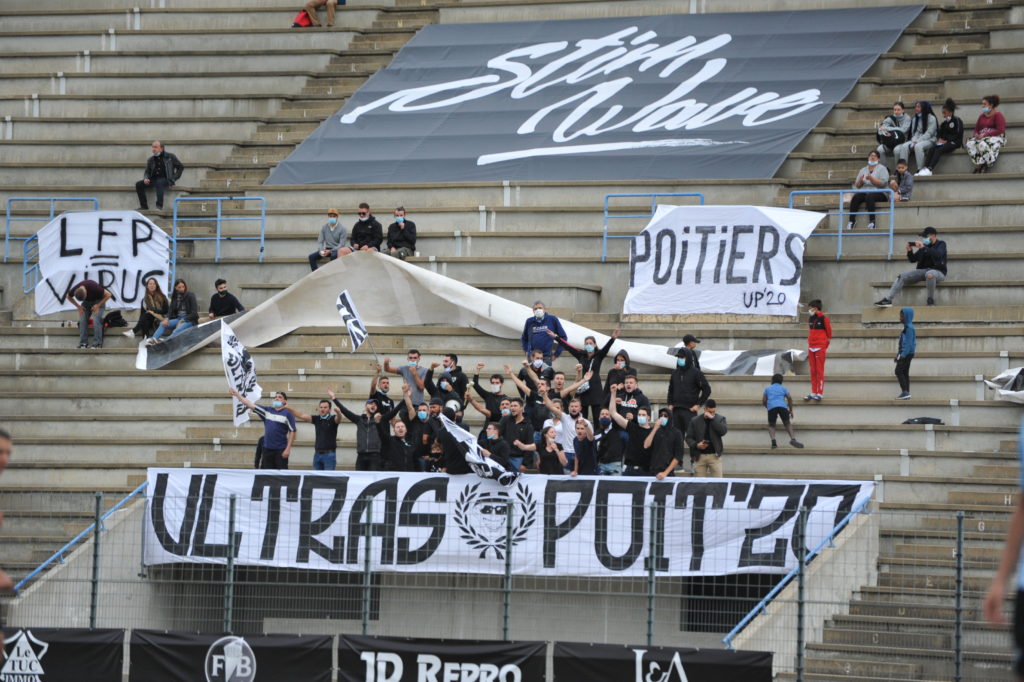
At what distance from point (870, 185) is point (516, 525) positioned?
1111 cm

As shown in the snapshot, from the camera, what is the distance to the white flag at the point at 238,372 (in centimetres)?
2136

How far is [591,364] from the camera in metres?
21.9

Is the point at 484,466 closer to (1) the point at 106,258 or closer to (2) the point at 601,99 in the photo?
(1) the point at 106,258

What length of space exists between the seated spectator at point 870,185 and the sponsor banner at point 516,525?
9.04 metres

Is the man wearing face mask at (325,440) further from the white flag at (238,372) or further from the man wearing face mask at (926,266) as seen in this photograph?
the man wearing face mask at (926,266)

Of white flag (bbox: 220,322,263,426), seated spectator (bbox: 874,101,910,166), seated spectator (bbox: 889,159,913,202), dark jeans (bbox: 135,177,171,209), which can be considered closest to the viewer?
white flag (bbox: 220,322,263,426)

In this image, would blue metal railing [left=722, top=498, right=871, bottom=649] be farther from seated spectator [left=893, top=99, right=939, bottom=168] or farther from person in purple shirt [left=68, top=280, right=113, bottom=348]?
person in purple shirt [left=68, top=280, right=113, bottom=348]

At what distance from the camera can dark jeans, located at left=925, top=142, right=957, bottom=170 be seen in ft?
87.9

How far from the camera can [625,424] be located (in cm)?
2000

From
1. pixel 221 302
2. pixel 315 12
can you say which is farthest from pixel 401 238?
pixel 315 12

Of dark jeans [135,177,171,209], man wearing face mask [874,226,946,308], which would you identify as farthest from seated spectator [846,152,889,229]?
dark jeans [135,177,171,209]

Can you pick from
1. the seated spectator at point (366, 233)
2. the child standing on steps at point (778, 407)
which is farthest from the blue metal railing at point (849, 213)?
the seated spectator at point (366, 233)

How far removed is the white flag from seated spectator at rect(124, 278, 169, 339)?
4577 mm

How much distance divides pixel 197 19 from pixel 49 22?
3007mm
